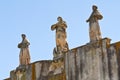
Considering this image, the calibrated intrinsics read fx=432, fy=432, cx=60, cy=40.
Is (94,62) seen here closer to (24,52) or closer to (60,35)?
(60,35)

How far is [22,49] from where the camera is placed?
1736 centimetres

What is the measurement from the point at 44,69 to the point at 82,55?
2.05 m

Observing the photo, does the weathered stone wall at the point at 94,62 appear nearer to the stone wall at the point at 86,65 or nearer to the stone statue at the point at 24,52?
the stone wall at the point at 86,65

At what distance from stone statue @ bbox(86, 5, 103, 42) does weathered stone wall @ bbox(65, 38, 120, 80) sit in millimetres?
308

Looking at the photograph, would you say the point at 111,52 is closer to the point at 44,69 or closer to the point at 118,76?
the point at 118,76

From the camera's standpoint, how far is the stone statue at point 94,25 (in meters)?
14.9

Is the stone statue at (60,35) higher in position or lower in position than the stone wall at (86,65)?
higher

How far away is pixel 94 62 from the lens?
14547 millimetres

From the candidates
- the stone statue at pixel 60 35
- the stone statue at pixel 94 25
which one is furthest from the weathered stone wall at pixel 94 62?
the stone statue at pixel 60 35

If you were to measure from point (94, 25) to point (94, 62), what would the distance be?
4.62 ft

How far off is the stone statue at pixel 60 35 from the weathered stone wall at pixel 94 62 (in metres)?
0.62

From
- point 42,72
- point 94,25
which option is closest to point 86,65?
point 94,25

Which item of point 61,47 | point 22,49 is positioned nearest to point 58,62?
point 61,47

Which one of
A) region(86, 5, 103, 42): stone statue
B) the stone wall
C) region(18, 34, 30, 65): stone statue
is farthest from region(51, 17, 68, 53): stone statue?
region(18, 34, 30, 65): stone statue
